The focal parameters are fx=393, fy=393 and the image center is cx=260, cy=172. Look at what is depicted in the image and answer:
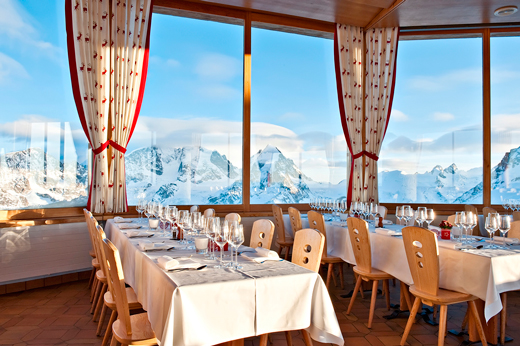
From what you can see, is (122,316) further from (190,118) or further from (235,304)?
(190,118)

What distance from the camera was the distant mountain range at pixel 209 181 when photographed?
15.9 feet

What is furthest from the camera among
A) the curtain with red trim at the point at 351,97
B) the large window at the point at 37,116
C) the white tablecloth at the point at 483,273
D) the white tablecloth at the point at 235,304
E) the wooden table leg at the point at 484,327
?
the curtain with red trim at the point at 351,97

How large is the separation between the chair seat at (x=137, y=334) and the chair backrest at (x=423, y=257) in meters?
1.92

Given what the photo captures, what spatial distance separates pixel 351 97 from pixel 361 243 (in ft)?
11.6

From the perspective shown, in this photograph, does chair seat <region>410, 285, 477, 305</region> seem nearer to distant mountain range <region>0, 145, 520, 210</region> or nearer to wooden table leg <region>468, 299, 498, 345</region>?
wooden table leg <region>468, 299, 498, 345</region>

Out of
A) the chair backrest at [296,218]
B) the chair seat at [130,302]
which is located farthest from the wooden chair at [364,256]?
the chair seat at [130,302]

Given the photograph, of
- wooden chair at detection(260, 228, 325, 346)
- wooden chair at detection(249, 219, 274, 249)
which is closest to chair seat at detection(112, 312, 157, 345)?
wooden chair at detection(260, 228, 325, 346)

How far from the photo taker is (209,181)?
6027 mm

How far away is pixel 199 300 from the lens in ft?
6.26

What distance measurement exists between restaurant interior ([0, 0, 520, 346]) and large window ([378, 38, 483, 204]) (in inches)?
1.0

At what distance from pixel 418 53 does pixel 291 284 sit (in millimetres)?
6016

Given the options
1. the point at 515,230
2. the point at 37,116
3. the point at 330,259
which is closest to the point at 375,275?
the point at 330,259

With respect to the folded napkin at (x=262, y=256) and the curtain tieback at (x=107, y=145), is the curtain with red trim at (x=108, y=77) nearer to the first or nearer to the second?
the curtain tieback at (x=107, y=145)

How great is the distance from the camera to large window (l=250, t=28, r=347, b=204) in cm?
634
